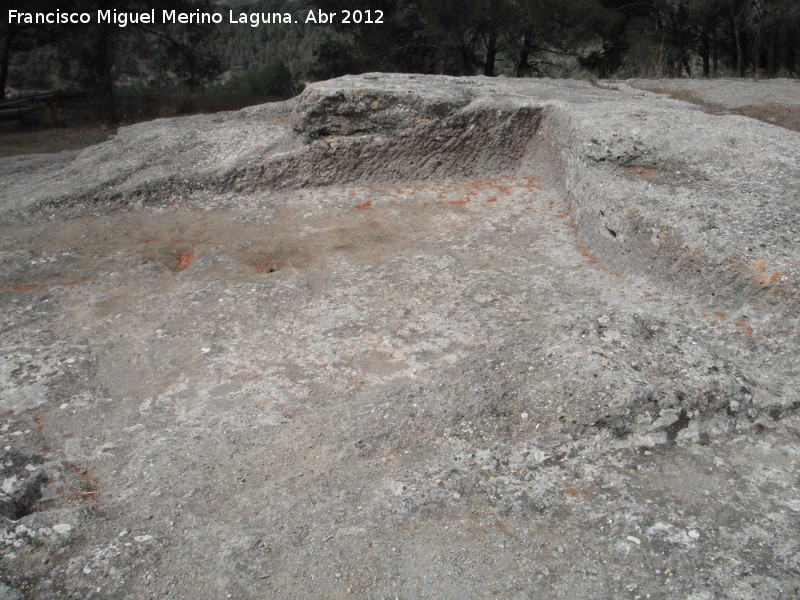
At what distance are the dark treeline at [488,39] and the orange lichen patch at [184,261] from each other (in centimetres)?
819

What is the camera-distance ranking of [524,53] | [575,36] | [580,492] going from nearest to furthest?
[580,492]
[575,36]
[524,53]

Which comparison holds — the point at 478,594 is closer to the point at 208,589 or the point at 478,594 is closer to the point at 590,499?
the point at 590,499

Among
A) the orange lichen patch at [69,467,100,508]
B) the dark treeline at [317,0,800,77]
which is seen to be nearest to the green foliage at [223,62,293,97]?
the dark treeline at [317,0,800,77]

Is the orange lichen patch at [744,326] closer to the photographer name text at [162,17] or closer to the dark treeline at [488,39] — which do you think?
the dark treeline at [488,39]

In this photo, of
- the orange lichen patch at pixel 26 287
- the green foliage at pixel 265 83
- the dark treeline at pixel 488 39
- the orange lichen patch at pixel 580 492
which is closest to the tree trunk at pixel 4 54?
the dark treeline at pixel 488 39

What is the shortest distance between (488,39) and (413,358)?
11350 millimetres

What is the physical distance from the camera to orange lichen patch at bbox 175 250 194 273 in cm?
437

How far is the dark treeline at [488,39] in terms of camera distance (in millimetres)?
11523

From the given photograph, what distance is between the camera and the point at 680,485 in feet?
8.54

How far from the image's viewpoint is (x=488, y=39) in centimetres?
1333

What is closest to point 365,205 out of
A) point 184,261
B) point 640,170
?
point 184,261

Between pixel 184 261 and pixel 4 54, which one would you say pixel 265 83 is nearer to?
pixel 4 54

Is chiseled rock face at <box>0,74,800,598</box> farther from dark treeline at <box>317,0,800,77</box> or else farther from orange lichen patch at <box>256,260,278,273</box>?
dark treeline at <box>317,0,800,77</box>

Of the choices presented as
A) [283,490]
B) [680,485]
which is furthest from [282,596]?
[680,485]
